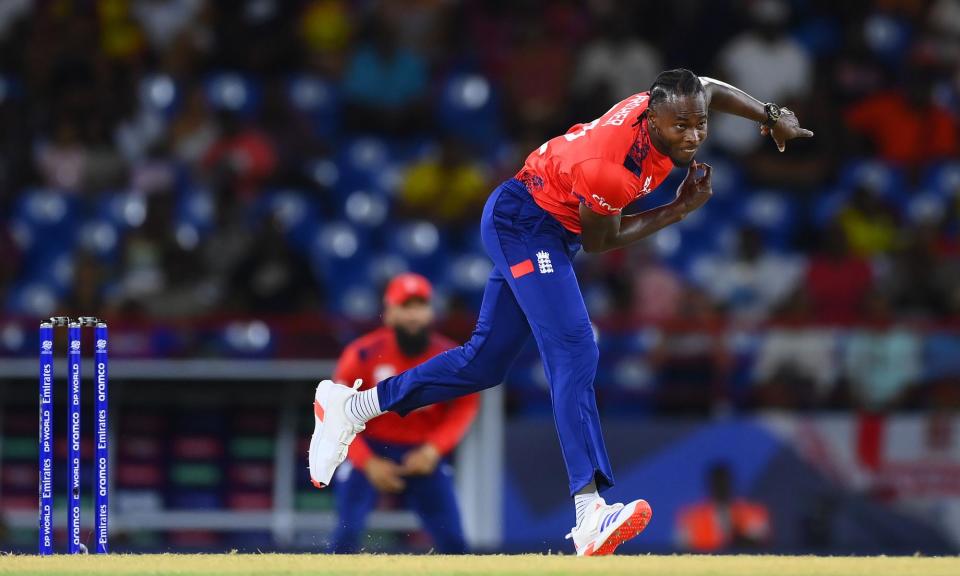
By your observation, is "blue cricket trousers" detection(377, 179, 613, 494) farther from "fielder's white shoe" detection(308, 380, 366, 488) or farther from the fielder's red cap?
the fielder's red cap

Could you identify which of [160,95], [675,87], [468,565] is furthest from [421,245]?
[468,565]

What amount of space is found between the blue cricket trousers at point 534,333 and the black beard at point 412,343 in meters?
1.95

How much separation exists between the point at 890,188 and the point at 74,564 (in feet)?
29.6

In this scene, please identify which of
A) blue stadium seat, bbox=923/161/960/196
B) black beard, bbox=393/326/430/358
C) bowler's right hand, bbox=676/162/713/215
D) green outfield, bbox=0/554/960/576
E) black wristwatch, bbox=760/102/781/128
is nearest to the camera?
green outfield, bbox=0/554/960/576

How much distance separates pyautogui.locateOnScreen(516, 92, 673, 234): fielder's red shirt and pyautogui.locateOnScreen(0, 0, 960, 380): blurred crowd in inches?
194

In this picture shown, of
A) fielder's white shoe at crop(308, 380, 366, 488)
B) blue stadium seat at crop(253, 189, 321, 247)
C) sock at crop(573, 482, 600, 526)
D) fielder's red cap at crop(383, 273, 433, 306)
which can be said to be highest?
blue stadium seat at crop(253, 189, 321, 247)

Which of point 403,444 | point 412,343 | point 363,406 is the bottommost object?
point 403,444

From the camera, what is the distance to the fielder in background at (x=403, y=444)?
337 inches

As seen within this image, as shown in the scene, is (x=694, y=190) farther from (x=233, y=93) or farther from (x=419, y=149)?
(x=233, y=93)

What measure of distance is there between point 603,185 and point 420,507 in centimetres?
310

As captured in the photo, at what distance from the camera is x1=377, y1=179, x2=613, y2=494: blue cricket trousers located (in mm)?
6332

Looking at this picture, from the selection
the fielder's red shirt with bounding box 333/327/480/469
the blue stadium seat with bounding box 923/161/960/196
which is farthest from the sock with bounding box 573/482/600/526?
the blue stadium seat with bounding box 923/161/960/196

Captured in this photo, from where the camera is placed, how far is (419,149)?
44.0 ft

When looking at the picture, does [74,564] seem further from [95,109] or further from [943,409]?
[95,109]
